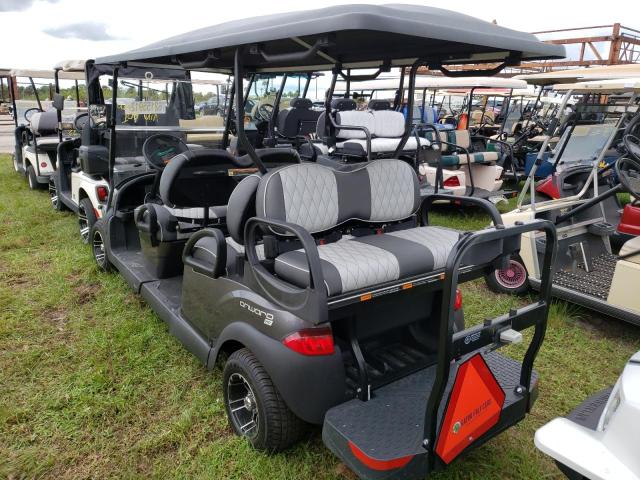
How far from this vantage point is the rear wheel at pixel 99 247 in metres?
4.30

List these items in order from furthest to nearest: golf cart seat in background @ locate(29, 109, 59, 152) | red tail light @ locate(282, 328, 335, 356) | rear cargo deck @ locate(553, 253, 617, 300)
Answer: golf cart seat in background @ locate(29, 109, 59, 152) < rear cargo deck @ locate(553, 253, 617, 300) < red tail light @ locate(282, 328, 335, 356)

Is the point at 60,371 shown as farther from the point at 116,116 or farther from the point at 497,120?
the point at 497,120

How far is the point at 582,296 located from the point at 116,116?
13.3 feet

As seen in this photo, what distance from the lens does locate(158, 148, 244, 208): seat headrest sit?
3316 millimetres

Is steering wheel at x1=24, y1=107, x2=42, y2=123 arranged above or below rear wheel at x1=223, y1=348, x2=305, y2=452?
above

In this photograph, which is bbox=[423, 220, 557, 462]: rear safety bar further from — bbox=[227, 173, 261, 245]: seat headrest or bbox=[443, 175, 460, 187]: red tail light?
bbox=[443, 175, 460, 187]: red tail light

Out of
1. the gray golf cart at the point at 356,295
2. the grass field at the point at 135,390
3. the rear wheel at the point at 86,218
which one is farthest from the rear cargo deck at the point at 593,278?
the rear wheel at the point at 86,218

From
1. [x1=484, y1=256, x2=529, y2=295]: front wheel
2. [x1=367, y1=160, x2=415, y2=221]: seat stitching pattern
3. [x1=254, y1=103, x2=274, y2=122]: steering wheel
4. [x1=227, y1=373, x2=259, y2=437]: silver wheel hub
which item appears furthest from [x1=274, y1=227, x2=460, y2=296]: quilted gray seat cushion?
[x1=254, y1=103, x2=274, y2=122]: steering wheel

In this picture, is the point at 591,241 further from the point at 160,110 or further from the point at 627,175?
the point at 160,110

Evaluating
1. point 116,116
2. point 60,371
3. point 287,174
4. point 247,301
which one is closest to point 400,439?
point 247,301

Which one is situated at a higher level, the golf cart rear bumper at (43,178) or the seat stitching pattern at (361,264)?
the seat stitching pattern at (361,264)

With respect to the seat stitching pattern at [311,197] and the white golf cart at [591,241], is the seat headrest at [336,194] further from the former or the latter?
the white golf cart at [591,241]

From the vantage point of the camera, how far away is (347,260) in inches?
84.7

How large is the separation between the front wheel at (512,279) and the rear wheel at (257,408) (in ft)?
8.35
